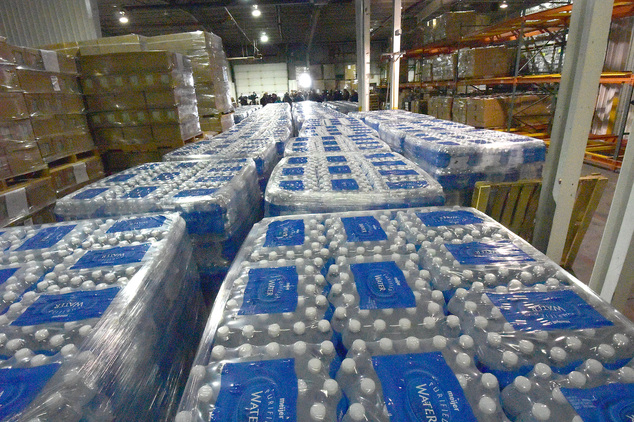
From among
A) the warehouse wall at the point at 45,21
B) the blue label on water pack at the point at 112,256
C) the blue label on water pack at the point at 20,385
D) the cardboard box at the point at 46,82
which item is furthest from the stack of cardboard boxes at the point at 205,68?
the blue label on water pack at the point at 20,385

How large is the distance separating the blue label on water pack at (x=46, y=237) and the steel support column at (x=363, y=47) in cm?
929

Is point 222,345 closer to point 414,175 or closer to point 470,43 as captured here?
point 414,175

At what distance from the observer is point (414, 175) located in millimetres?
2637

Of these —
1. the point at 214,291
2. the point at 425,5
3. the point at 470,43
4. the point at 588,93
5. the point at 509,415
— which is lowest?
the point at 214,291

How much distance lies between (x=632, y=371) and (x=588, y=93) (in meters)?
2.08

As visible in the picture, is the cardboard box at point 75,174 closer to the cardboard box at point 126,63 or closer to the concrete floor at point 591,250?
the cardboard box at point 126,63

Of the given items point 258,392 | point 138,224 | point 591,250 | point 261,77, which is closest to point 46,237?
point 138,224

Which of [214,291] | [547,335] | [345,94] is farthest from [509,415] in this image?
[345,94]

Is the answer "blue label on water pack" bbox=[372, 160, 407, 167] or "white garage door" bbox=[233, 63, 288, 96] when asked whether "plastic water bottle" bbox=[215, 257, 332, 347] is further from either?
"white garage door" bbox=[233, 63, 288, 96]

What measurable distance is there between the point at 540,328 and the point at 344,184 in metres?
1.62

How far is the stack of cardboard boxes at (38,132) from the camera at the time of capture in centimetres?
331

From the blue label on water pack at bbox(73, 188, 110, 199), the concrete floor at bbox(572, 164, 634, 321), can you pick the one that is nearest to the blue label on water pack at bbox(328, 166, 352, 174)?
the blue label on water pack at bbox(73, 188, 110, 199)

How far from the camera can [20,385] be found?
92 centimetres

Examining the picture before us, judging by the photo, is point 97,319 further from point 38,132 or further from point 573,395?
point 38,132
